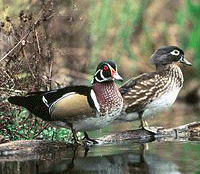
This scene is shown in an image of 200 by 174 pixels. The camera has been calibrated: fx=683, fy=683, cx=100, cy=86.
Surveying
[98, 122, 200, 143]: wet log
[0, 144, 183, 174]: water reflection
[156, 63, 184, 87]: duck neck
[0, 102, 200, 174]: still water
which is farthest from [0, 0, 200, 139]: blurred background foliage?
[0, 144, 183, 174]: water reflection

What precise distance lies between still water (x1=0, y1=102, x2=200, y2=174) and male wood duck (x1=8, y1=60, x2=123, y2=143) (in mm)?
322

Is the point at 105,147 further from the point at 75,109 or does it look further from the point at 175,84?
the point at 175,84

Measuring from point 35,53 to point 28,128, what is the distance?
879mm

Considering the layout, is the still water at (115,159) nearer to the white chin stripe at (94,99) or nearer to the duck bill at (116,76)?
the white chin stripe at (94,99)

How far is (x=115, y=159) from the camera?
6.52 metres

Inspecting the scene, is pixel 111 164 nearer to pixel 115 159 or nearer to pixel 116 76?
pixel 115 159

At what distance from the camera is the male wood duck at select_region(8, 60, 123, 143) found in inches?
269

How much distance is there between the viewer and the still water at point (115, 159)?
5996 mm

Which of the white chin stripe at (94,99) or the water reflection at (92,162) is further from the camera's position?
the white chin stripe at (94,99)

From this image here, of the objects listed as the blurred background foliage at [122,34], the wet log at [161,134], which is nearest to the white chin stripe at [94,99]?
the wet log at [161,134]

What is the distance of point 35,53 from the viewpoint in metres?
7.96

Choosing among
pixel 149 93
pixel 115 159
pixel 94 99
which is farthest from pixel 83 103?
pixel 149 93

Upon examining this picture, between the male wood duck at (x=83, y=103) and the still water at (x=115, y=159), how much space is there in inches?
12.7

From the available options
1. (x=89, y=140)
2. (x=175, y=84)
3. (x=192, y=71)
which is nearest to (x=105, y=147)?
(x=89, y=140)
